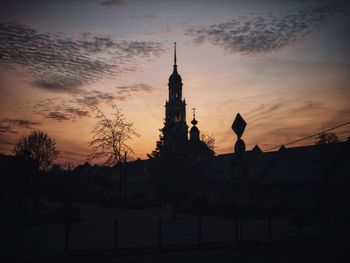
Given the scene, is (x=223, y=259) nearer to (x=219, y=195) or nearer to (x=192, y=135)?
(x=219, y=195)

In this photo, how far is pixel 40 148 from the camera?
59562 mm

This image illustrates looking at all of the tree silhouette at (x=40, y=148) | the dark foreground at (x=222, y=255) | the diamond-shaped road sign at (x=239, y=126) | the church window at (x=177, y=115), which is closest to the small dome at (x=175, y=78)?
the church window at (x=177, y=115)

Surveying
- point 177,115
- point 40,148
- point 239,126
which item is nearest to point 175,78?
point 177,115

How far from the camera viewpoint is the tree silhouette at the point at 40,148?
5878 cm

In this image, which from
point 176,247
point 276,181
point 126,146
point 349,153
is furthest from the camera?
point 126,146

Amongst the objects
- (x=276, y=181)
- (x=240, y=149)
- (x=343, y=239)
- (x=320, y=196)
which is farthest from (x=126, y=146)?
(x=240, y=149)

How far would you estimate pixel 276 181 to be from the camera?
137 ft

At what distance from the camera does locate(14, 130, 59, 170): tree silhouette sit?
58781 millimetres

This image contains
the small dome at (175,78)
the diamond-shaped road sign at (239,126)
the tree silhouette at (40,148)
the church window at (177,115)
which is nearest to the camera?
the diamond-shaped road sign at (239,126)

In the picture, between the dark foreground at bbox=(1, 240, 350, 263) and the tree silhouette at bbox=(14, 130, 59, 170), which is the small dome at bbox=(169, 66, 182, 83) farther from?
the dark foreground at bbox=(1, 240, 350, 263)

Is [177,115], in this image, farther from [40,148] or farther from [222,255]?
[222,255]

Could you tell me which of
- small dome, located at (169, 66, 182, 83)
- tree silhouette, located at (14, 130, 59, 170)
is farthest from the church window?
tree silhouette, located at (14, 130, 59, 170)

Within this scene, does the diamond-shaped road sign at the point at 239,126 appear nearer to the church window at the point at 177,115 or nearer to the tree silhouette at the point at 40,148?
the tree silhouette at the point at 40,148

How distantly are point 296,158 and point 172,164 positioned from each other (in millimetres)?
18084
